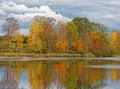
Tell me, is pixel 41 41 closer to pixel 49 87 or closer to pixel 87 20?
pixel 87 20

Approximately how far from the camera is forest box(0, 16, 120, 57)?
113 metres

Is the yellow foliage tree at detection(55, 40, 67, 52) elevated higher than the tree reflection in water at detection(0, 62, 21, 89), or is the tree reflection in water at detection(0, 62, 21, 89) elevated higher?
the tree reflection in water at detection(0, 62, 21, 89)

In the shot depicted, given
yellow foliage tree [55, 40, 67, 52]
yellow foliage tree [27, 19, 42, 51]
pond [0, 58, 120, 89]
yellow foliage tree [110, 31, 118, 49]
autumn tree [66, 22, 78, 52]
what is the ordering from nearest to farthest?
pond [0, 58, 120, 89]
yellow foliage tree [27, 19, 42, 51]
yellow foliage tree [55, 40, 67, 52]
autumn tree [66, 22, 78, 52]
yellow foliage tree [110, 31, 118, 49]

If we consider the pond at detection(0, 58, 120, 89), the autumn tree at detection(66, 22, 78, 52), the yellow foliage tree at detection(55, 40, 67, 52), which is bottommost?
the yellow foliage tree at detection(55, 40, 67, 52)

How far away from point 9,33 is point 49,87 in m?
89.7

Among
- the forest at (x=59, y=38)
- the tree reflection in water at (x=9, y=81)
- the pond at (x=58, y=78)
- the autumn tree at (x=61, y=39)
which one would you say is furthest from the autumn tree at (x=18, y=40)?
the tree reflection in water at (x=9, y=81)

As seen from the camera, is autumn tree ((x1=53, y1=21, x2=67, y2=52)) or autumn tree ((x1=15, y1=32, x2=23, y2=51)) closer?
autumn tree ((x1=15, y1=32, x2=23, y2=51))

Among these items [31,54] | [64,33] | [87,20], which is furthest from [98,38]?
[31,54]

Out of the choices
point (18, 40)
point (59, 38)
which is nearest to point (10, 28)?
point (18, 40)

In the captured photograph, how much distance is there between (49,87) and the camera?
2569cm

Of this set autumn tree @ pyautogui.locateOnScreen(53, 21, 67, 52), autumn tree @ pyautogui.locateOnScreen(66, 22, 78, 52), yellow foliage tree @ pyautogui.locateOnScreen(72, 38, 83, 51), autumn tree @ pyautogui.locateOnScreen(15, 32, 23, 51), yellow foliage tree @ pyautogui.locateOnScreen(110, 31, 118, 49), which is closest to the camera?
autumn tree @ pyautogui.locateOnScreen(15, 32, 23, 51)

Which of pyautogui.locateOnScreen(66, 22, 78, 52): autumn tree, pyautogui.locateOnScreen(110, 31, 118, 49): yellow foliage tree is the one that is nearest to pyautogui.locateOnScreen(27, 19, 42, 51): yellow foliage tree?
pyautogui.locateOnScreen(66, 22, 78, 52): autumn tree

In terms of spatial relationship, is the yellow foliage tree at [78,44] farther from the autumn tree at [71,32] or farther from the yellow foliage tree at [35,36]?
the yellow foliage tree at [35,36]

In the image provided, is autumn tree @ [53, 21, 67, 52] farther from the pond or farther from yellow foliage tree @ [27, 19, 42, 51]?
the pond
